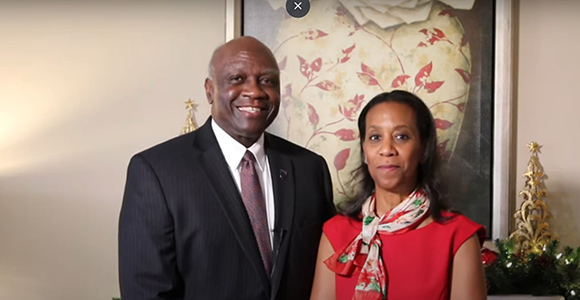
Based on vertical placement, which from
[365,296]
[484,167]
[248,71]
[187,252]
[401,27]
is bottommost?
[365,296]

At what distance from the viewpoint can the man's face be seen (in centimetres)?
172

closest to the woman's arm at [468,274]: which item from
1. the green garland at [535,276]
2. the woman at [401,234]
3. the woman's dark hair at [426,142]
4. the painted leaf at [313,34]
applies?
the woman at [401,234]

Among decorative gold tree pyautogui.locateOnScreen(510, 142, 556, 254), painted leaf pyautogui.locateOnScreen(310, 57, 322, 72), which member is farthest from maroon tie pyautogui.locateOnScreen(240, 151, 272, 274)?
decorative gold tree pyautogui.locateOnScreen(510, 142, 556, 254)

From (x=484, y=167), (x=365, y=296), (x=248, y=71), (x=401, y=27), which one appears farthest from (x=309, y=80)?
(x=365, y=296)

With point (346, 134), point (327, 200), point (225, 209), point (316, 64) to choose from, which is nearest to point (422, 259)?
point (327, 200)

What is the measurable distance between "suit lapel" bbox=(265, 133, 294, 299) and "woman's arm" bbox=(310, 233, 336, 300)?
107 mm

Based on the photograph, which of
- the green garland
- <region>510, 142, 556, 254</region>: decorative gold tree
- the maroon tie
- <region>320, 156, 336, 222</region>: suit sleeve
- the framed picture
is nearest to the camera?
the maroon tie

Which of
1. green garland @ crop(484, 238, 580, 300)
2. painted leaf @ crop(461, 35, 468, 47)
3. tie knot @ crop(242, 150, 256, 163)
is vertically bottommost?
green garland @ crop(484, 238, 580, 300)

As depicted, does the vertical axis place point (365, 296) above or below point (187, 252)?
below

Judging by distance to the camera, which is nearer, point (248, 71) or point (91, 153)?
point (248, 71)

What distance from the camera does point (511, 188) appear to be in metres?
3.06

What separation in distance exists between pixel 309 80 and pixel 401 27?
1.52ft

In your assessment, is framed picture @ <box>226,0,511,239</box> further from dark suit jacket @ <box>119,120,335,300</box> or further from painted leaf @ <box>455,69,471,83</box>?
dark suit jacket @ <box>119,120,335,300</box>

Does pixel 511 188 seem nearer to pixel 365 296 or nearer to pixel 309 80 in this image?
pixel 309 80
